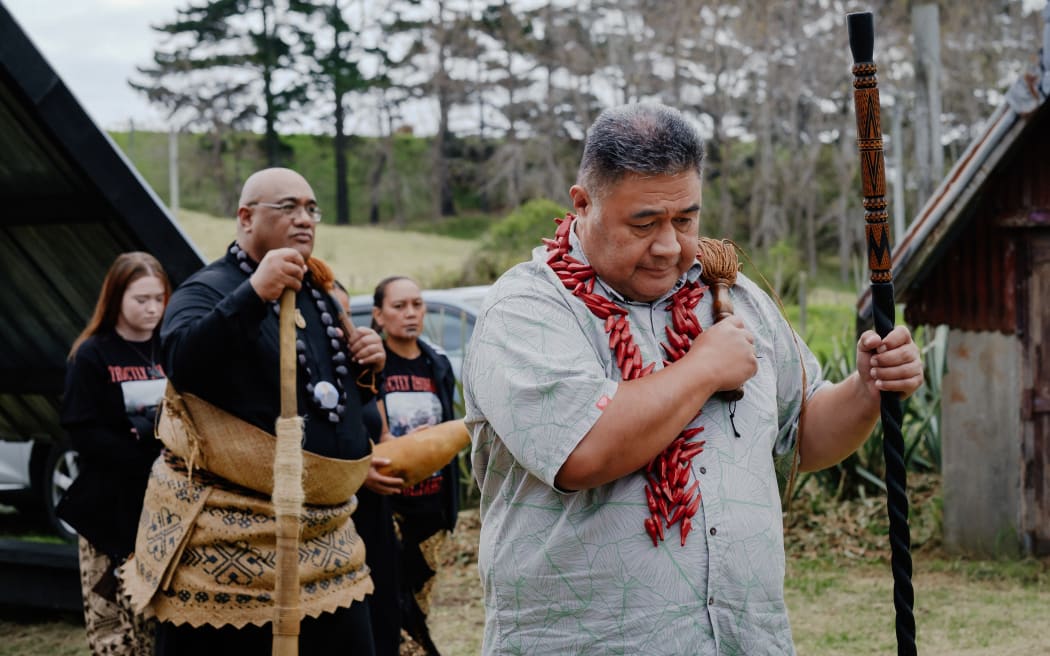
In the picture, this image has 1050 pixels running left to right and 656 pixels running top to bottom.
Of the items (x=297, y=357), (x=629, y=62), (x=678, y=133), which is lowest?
(x=297, y=357)

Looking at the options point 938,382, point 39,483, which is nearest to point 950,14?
point 938,382

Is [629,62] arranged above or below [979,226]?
above

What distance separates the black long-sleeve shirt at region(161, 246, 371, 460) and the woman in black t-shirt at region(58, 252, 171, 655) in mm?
984

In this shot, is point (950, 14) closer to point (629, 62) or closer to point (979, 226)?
point (629, 62)

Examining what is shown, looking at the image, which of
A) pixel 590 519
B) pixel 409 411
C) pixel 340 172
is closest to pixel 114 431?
pixel 409 411

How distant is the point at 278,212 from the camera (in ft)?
12.8

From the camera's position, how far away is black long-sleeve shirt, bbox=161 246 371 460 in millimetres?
3508

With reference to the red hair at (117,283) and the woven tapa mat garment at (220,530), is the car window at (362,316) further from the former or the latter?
the woven tapa mat garment at (220,530)

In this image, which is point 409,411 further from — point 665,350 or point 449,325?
point 449,325

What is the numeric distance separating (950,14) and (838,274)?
942 cm

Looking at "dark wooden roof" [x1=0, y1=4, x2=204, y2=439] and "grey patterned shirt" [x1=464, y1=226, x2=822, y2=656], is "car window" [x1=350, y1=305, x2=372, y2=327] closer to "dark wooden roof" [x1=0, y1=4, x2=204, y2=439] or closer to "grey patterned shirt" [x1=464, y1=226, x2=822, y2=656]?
"dark wooden roof" [x1=0, y1=4, x2=204, y2=439]

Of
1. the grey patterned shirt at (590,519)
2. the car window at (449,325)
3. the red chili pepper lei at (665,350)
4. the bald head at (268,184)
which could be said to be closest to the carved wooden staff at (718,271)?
the red chili pepper lei at (665,350)

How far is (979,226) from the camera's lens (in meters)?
7.63

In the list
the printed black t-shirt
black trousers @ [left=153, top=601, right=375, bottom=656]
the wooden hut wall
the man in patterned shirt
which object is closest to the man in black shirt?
black trousers @ [left=153, top=601, right=375, bottom=656]
